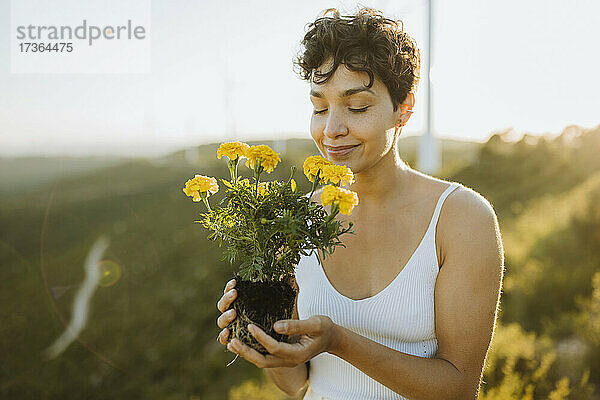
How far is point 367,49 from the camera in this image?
3.89ft

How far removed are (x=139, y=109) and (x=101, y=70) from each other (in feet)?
1.03

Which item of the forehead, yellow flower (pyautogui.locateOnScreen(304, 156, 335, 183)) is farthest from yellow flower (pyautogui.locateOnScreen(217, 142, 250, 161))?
the forehead

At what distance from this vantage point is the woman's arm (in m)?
1.14

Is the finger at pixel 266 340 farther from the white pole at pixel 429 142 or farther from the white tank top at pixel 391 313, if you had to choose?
the white pole at pixel 429 142

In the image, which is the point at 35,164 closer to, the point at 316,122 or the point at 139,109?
the point at 139,109

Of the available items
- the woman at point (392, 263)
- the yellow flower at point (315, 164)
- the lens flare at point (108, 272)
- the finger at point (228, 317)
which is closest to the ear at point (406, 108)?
the woman at point (392, 263)

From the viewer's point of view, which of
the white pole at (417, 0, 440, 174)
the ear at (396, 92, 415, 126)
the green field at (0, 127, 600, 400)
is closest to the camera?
the ear at (396, 92, 415, 126)

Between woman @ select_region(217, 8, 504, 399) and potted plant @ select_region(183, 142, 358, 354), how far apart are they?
6 centimetres

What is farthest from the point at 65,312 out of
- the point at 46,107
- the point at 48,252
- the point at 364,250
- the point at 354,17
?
the point at 354,17

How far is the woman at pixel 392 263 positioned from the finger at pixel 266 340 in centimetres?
7

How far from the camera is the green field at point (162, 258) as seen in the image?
334 centimetres

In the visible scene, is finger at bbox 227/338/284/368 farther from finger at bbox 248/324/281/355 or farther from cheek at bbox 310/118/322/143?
cheek at bbox 310/118/322/143

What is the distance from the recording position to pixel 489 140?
11.6 feet

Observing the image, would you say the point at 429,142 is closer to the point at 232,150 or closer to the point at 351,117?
the point at 351,117
